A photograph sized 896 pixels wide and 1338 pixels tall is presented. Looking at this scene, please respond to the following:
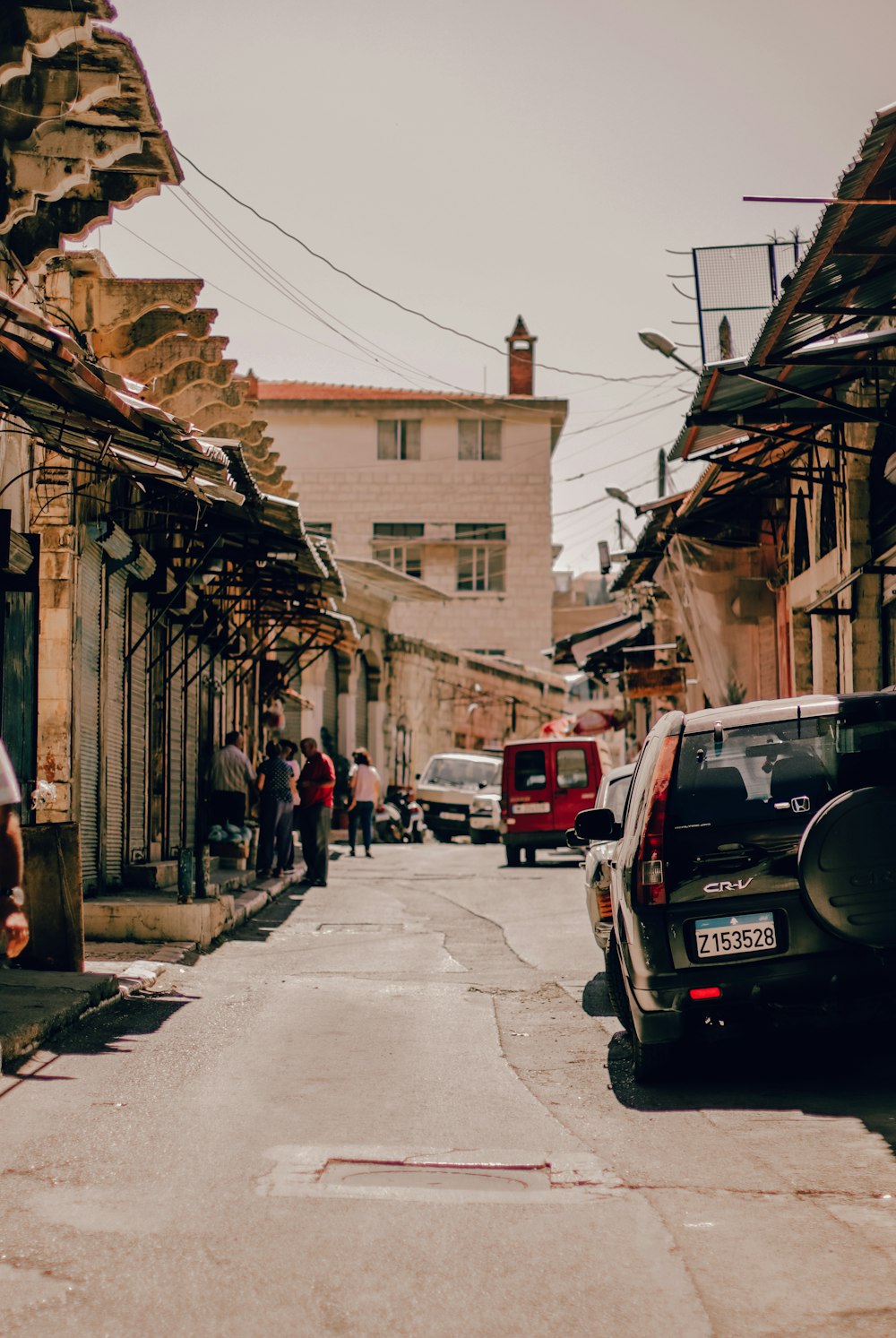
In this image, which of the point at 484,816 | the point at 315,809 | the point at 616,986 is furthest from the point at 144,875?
the point at 484,816

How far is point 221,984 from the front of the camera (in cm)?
1088

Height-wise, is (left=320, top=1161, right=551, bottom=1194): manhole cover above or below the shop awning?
below

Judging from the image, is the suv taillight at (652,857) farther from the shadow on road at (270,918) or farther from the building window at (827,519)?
the building window at (827,519)

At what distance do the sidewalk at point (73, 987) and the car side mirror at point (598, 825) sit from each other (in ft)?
10.1

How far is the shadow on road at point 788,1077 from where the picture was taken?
6727mm

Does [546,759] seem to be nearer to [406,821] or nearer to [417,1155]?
[406,821]

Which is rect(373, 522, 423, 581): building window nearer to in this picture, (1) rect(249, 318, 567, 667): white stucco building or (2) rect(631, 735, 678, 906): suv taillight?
(1) rect(249, 318, 567, 667): white stucco building

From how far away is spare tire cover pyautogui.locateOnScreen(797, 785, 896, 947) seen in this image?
6.84 metres

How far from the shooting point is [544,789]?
2719cm

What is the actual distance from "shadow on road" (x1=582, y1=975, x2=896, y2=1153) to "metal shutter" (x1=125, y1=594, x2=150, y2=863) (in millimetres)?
9588

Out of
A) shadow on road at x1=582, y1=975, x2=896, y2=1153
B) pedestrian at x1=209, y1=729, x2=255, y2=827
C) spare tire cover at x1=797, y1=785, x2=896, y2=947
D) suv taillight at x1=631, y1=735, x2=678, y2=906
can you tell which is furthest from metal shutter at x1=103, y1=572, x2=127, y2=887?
spare tire cover at x1=797, y1=785, x2=896, y2=947

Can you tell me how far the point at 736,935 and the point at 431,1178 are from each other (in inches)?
85.8

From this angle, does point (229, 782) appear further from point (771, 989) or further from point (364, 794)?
point (771, 989)

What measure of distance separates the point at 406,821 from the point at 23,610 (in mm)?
21596
